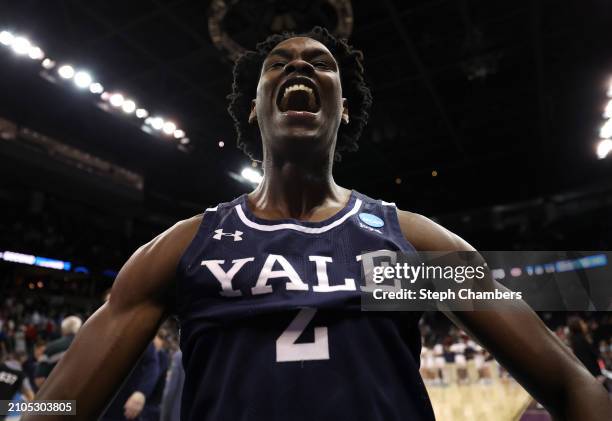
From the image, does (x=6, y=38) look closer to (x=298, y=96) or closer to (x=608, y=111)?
(x=298, y=96)

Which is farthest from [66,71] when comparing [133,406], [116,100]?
[133,406]

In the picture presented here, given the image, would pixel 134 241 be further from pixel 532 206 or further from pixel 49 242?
pixel 532 206

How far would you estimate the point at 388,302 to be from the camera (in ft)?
3.65

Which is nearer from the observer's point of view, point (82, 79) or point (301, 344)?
point (301, 344)

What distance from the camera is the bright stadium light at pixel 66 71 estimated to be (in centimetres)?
903

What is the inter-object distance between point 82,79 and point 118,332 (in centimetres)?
947

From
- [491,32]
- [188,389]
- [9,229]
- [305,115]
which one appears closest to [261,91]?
[305,115]

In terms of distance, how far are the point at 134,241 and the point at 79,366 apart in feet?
55.8

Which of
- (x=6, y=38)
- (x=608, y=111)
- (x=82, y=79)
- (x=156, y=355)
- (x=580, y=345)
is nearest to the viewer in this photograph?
(x=156, y=355)

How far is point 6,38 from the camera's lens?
798cm

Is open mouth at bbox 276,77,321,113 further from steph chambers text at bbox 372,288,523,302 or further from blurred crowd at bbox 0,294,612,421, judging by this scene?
blurred crowd at bbox 0,294,612,421

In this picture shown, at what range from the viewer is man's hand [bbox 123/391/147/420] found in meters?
3.97

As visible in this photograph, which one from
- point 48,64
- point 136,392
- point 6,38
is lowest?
point 136,392

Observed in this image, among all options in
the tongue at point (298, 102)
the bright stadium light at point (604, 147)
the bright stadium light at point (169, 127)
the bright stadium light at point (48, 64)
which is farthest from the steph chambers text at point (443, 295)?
the bright stadium light at point (604, 147)
